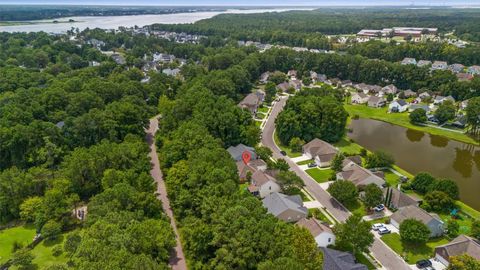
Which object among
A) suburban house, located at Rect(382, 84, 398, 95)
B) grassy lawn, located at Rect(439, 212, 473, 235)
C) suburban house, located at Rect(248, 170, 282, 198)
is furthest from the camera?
suburban house, located at Rect(382, 84, 398, 95)

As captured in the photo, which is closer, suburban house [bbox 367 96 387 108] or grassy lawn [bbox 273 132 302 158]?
grassy lawn [bbox 273 132 302 158]

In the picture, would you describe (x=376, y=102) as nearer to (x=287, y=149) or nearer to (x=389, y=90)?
(x=389, y=90)

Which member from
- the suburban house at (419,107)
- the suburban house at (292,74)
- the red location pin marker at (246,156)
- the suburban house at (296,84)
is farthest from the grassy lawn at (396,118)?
the red location pin marker at (246,156)

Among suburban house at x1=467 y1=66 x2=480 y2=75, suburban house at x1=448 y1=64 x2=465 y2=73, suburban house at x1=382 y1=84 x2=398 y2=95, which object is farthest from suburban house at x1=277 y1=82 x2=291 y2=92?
suburban house at x1=467 y1=66 x2=480 y2=75

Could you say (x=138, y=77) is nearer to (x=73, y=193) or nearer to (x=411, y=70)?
(x=73, y=193)

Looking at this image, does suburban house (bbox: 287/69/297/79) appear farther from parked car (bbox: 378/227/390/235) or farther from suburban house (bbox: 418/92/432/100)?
parked car (bbox: 378/227/390/235)

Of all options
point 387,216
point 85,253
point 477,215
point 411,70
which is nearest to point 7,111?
point 85,253

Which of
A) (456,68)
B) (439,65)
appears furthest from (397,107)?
(439,65)
